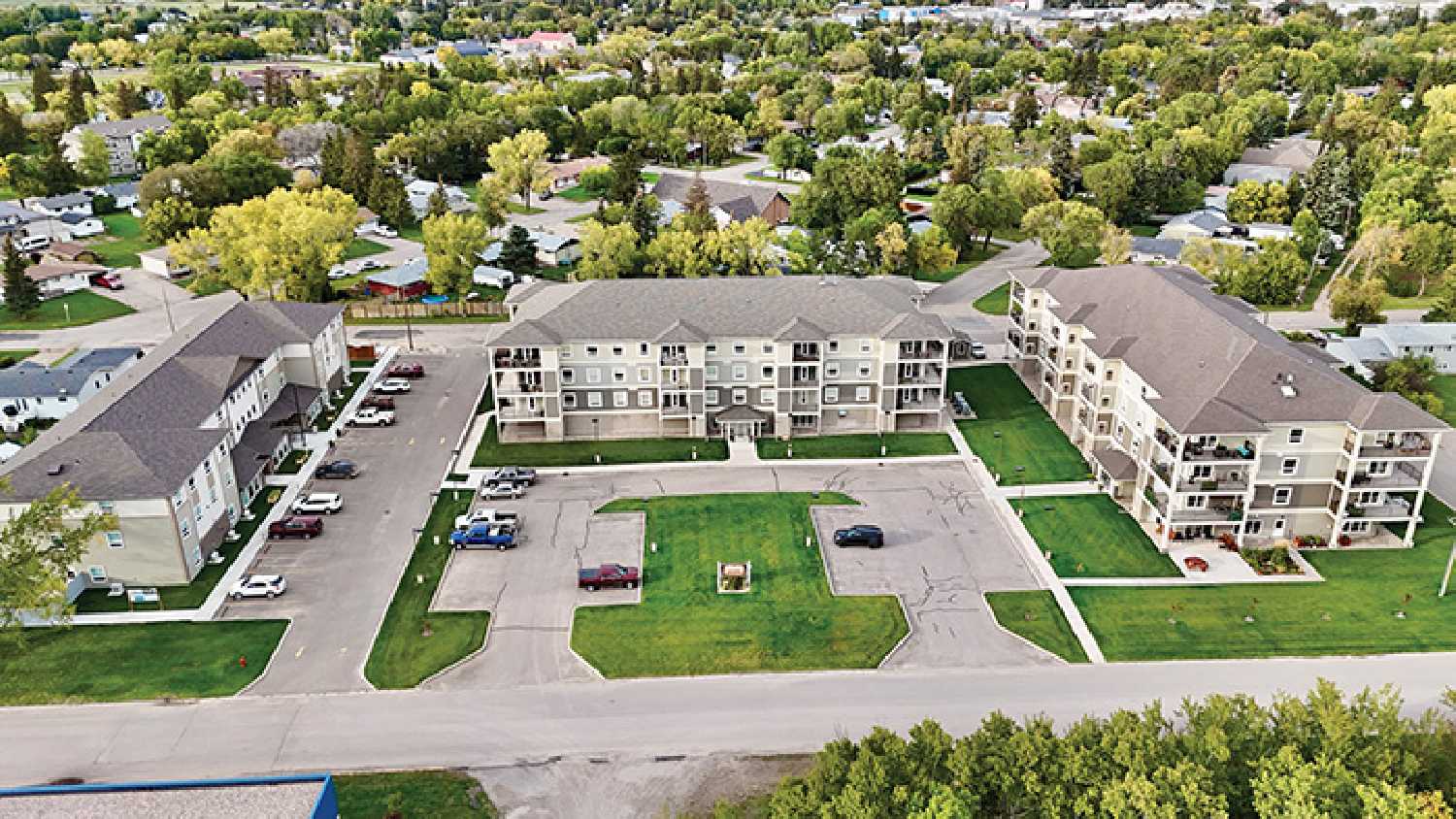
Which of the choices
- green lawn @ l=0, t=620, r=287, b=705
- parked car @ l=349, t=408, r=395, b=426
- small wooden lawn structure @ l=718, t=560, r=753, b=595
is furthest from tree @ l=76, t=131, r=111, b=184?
small wooden lawn structure @ l=718, t=560, r=753, b=595

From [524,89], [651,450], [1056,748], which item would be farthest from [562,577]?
[524,89]

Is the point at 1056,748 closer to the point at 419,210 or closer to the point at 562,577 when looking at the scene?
the point at 562,577

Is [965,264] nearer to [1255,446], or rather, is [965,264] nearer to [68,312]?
[1255,446]

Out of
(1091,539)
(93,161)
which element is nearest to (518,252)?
(1091,539)

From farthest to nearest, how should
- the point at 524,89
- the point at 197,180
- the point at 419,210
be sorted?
the point at 524,89, the point at 419,210, the point at 197,180

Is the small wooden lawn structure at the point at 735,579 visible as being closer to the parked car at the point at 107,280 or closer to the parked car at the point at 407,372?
the parked car at the point at 407,372

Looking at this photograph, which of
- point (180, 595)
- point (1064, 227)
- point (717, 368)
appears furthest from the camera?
point (1064, 227)

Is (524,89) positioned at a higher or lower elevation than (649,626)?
higher
